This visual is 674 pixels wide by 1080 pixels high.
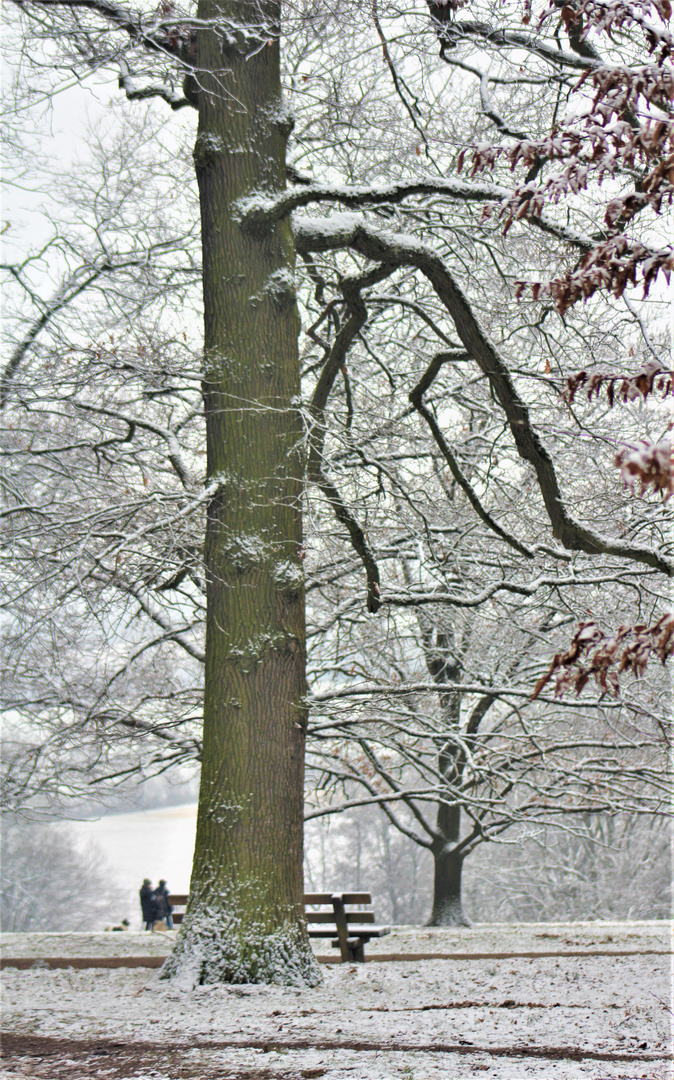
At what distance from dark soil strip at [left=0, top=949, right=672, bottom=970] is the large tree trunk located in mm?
2004

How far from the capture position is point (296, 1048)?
12.4 ft

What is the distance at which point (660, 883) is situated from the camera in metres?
22.6

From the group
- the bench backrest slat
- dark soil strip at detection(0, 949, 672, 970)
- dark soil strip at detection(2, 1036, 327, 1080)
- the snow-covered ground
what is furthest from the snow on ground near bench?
dark soil strip at detection(2, 1036, 327, 1080)

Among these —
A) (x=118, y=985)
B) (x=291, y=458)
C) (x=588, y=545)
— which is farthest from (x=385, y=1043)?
(x=291, y=458)

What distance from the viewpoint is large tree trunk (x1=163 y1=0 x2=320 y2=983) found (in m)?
5.19

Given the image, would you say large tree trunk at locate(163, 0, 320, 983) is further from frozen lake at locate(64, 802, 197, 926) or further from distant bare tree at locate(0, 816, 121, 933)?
frozen lake at locate(64, 802, 197, 926)

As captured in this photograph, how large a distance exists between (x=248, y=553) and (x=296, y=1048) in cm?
294

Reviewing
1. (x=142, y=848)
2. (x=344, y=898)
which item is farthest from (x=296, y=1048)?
(x=142, y=848)

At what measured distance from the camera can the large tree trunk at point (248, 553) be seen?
204 inches

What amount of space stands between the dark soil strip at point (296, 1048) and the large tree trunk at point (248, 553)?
109 cm

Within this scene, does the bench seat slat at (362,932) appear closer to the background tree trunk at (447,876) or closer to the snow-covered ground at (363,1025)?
the snow-covered ground at (363,1025)

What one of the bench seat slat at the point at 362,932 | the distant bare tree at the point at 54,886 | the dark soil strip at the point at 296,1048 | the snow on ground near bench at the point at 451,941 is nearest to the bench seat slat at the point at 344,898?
the bench seat slat at the point at 362,932

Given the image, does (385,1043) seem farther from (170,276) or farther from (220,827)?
(170,276)

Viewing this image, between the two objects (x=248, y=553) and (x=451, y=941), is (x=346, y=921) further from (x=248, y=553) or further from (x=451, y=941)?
(x=248, y=553)
